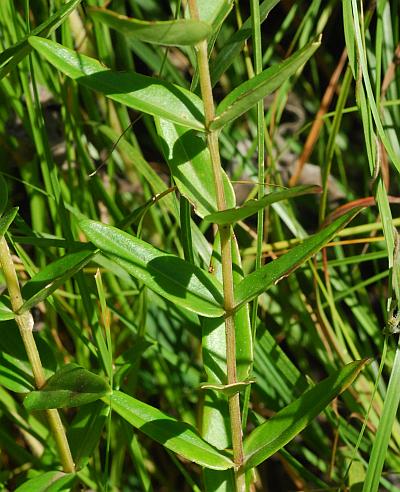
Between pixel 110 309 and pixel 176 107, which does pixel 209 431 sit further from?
pixel 176 107

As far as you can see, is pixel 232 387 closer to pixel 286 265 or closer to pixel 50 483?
pixel 286 265

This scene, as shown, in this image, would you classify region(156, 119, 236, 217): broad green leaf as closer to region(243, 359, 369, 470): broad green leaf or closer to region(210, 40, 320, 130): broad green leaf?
region(210, 40, 320, 130): broad green leaf

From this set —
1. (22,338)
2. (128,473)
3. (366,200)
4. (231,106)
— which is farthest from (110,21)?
(128,473)

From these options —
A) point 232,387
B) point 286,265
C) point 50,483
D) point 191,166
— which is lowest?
point 50,483

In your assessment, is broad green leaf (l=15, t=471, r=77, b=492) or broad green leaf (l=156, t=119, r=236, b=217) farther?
broad green leaf (l=15, t=471, r=77, b=492)

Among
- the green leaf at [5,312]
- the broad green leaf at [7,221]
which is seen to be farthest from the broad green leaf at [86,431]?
the broad green leaf at [7,221]

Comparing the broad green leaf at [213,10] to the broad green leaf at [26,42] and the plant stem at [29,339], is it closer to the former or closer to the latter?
the broad green leaf at [26,42]

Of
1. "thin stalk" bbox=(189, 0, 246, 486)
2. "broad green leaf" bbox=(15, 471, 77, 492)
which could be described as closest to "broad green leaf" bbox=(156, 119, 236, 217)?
"thin stalk" bbox=(189, 0, 246, 486)

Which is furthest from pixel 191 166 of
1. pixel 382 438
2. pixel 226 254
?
pixel 382 438
